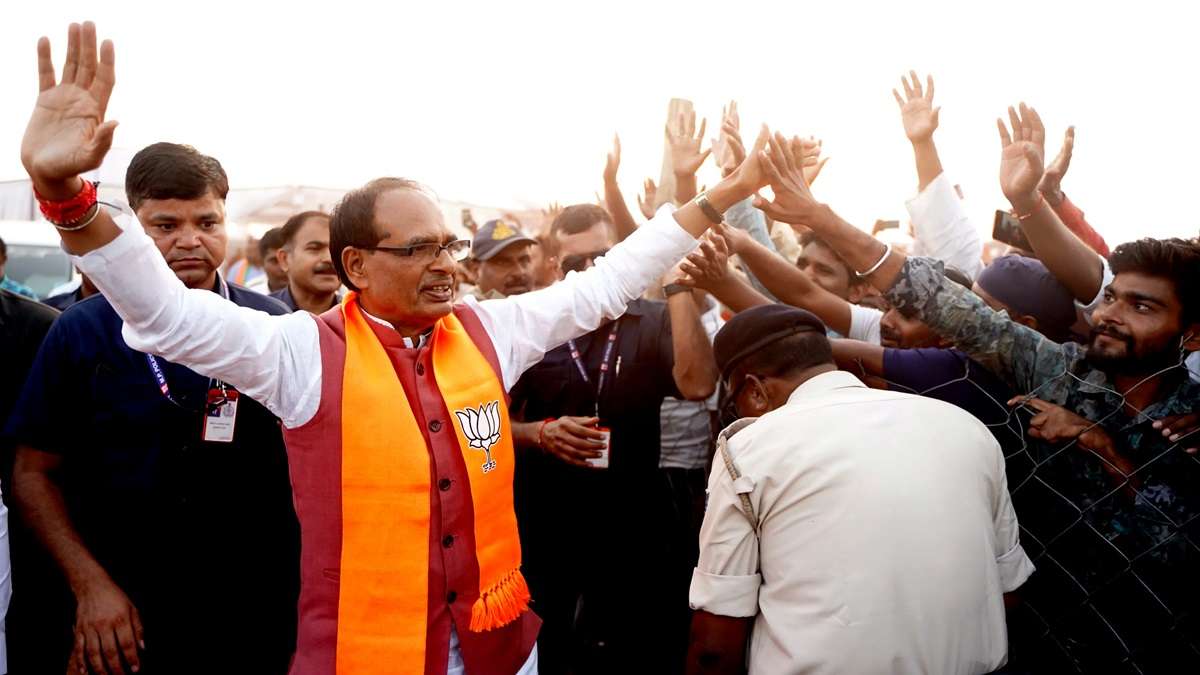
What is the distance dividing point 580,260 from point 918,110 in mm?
1689

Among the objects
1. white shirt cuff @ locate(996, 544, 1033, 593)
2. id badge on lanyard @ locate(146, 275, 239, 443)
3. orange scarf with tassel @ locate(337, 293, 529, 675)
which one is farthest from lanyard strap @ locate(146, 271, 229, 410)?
white shirt cuff @ locate(996, 544, 1033, 593)

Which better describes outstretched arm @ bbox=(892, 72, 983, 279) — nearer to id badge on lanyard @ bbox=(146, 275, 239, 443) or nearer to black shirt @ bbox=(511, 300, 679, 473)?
black shirt @ bbox=(511, 300, 679, 473)

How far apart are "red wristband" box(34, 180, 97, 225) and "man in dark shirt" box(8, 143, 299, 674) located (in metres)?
1.07

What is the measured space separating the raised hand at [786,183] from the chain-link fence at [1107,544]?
827 mm

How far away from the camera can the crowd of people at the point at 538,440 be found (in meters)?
1.88

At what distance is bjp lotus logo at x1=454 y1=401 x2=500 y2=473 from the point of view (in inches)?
86.7

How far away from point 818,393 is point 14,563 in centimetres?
294

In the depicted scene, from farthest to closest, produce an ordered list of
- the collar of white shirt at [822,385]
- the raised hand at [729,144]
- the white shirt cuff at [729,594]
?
the raised hand at [729,144] < the collar of white shirt at [822,385] < the white shirt cuff at [729,594]

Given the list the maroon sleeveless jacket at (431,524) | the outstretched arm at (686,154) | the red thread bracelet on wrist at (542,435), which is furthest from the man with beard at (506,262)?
the maroon sleeveless jacket at (431,524)

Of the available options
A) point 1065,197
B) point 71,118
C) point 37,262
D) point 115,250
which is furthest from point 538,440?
point 37,262

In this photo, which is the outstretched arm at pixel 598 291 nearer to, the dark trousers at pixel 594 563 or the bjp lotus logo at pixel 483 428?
the bjp lotus logo at pixel 483 428

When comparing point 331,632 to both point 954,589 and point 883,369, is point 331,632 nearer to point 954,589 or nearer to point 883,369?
point 954,589

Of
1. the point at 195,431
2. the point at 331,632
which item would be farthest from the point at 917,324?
the point at 195,431

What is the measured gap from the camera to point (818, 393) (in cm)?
209
